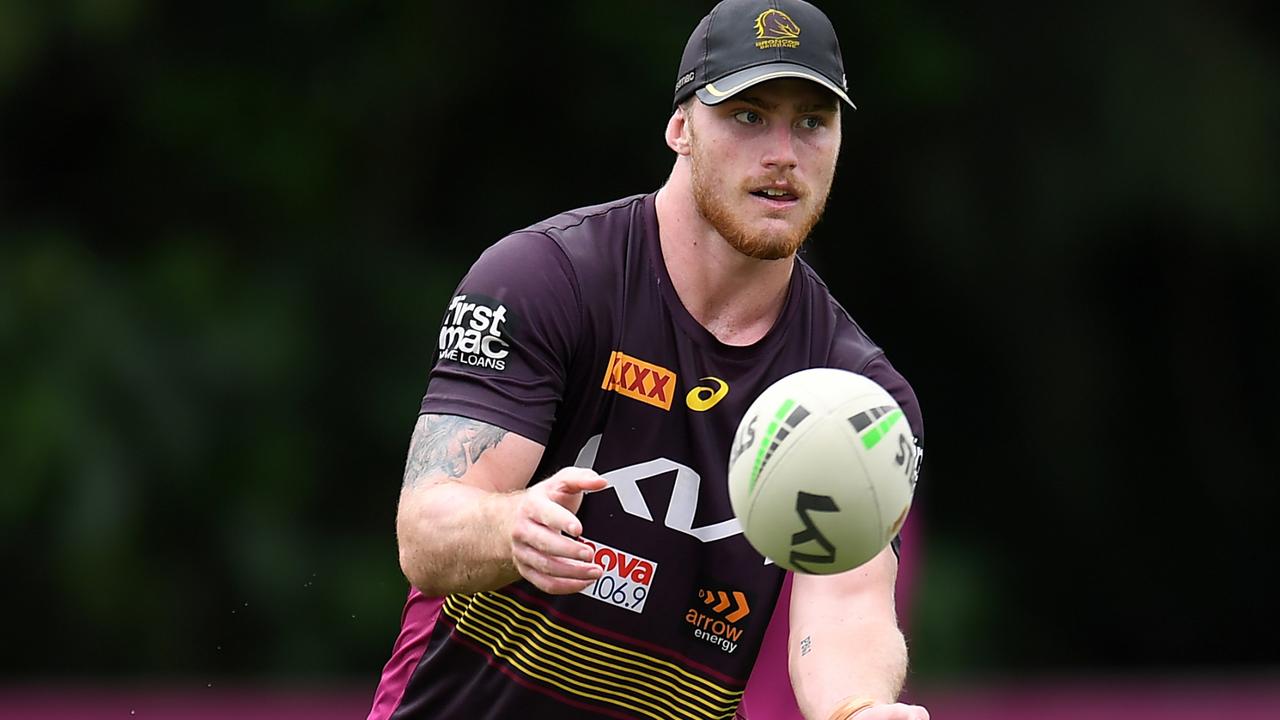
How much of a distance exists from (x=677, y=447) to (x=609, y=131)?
31.4 ft

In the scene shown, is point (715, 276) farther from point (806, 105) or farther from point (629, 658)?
point (629, 658)

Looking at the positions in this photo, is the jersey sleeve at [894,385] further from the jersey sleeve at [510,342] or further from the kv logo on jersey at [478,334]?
the kv logo on jersey at [478,334]

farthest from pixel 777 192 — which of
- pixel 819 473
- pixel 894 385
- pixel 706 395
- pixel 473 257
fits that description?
pixel 473 257

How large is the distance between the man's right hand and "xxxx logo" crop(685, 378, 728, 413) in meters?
0.94

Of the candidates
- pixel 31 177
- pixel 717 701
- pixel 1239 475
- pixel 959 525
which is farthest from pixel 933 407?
pixel 717 701

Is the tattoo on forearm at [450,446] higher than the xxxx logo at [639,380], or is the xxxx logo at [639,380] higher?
the xxxx logo at [639,380]

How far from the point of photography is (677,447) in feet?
16.8

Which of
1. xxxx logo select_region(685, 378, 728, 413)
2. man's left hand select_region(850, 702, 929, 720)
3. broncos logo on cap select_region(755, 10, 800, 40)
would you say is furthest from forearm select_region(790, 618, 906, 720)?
broncos logo on cap select_region(755, 10, 800, 40)

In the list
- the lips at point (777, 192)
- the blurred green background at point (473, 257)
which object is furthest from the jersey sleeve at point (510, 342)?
the blurred green background at point (473, 257)

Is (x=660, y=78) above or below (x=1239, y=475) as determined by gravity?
above

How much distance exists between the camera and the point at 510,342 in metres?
4.88

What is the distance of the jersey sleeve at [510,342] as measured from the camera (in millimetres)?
4840

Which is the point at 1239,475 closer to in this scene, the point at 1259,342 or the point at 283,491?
the point at 1259,342

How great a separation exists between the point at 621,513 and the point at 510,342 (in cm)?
54
